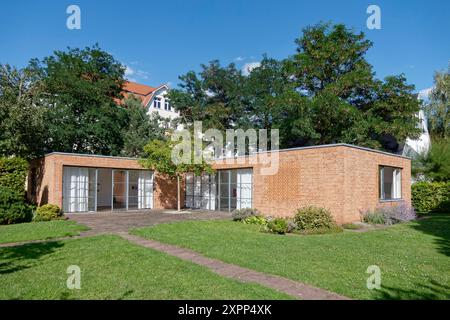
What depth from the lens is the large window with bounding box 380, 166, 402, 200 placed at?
1605 cm

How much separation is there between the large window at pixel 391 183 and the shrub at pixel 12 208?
54.6 ft

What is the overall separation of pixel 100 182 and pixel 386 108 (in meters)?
20.9

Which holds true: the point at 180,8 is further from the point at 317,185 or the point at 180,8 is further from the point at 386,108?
the point at 386,108

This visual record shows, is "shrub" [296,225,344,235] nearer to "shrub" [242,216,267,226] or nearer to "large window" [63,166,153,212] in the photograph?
"shrub" [242,216,267,226]

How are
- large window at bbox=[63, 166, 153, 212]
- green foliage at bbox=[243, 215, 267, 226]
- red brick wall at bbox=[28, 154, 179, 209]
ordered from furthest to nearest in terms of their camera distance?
large window at bbox=[63, 166, 153, 212]
red brick wall at bbox=[28, 154, 179, 209]
green foliage at bbox=[243, 215, 267, 226]

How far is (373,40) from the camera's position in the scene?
24.0 m

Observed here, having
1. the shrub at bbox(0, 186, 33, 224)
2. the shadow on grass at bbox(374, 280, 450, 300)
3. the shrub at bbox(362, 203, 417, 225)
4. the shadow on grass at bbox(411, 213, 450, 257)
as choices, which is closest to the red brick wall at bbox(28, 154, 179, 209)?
the shrub at bbox(0, 186, 33, 224)

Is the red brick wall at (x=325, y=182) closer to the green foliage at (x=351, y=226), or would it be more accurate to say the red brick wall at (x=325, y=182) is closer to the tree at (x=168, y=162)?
the green foliage at (x=351, y=226)

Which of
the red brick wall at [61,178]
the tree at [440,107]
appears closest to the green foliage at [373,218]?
the red brick wall at [61,178]

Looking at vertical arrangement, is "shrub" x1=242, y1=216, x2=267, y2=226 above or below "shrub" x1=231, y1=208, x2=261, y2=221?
below

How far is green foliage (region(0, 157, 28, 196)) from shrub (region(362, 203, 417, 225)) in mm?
16187

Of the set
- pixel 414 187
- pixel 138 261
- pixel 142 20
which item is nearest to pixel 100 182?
pixel 142 20

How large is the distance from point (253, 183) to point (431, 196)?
462 inches

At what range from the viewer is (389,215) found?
13.9m
